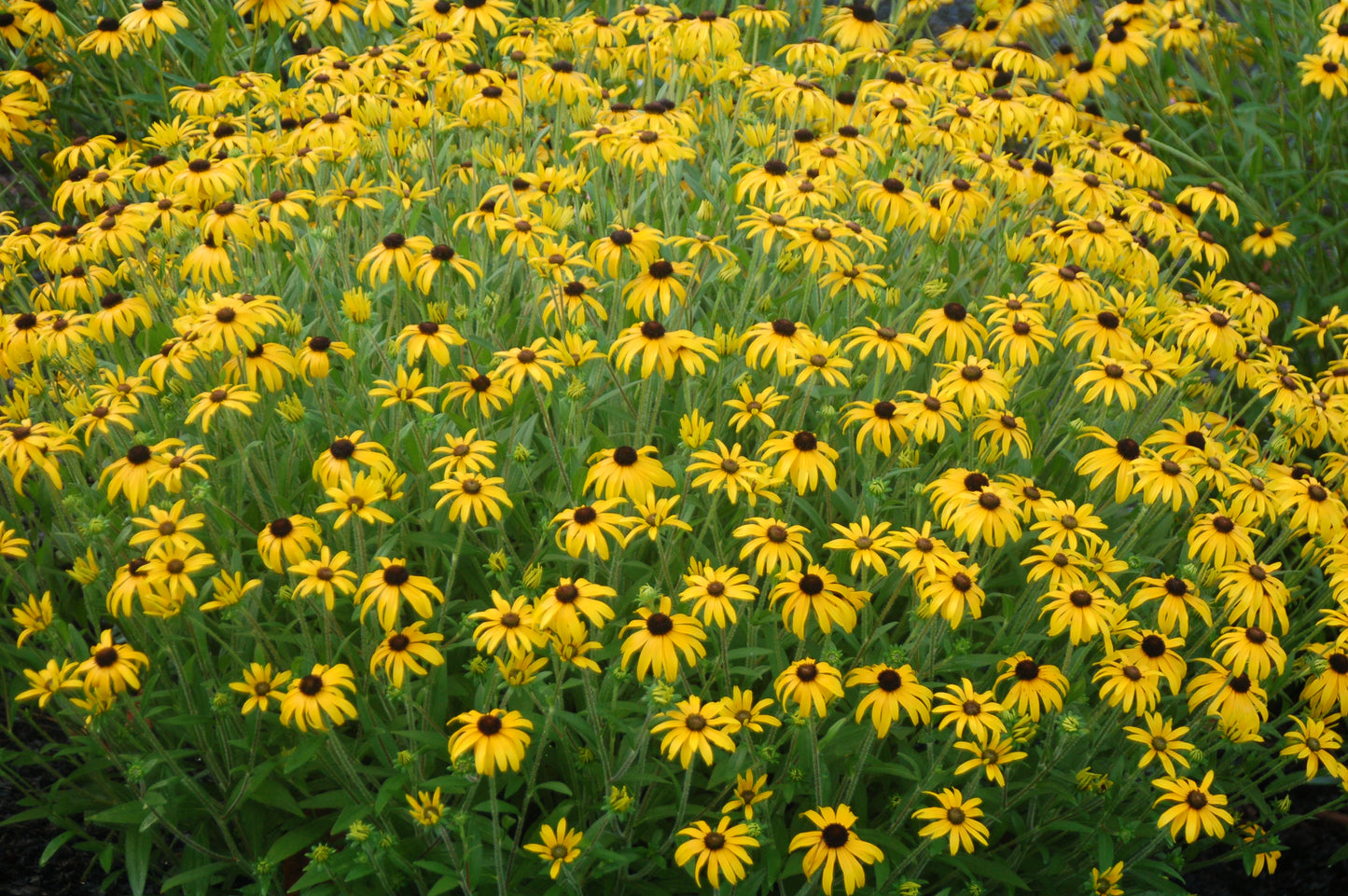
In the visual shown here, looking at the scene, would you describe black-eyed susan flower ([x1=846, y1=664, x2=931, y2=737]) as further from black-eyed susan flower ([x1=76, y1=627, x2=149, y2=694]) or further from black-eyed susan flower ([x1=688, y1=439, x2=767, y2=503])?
black-eyed susan flower ([x1=76, y1=627, x2=149, y2=694])

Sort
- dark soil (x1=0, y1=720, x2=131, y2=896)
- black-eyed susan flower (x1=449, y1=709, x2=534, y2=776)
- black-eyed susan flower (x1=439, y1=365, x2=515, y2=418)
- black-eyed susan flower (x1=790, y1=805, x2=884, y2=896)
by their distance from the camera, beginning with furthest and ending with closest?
dark soil (x1=0, y1=720, x2=131, y2=896) < black-eyed susan flower (x1=439, y1=365, x2=515, y2=418) < black-eyed susan flower (x1=790, y1=805, x2=884, y2=896) < black-eyed susan flower (x1=449, y1=709, x2=534, y2=776)

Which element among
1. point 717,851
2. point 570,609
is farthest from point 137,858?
point 717,851

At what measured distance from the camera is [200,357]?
3.54 m

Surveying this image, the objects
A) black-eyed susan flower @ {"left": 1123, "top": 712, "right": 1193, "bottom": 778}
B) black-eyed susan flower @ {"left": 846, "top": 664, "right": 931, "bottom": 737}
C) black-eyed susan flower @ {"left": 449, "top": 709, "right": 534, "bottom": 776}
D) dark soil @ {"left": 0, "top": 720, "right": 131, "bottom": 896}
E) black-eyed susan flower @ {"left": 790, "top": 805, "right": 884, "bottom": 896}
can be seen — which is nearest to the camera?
black-eyed susan flower @ {"left": 449, "top": 709, "right": 534, "bottom": 776}

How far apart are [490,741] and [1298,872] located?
360 centimetres

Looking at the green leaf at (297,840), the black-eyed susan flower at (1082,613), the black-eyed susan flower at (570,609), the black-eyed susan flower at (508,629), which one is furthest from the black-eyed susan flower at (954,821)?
the green leaf at (297,840)

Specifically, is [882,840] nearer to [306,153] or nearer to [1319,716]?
[1319,716]

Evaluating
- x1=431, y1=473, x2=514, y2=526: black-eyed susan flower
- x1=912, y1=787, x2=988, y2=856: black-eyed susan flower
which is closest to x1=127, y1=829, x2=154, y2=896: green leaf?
x1=431, y1=473, x2=514, y2=526: black-eyed susan flower

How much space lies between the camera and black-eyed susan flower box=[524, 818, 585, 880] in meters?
2.71

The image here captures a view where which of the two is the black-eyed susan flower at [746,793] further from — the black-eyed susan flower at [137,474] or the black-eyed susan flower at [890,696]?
the black-eyed susan flower at [137,474]

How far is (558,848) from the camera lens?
2746 millimetres

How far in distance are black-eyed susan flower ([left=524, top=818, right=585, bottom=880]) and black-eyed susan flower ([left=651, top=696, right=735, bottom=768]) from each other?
0.37 meters

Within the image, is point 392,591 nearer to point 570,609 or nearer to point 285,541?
point 285,541

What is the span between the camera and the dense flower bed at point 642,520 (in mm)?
2812
